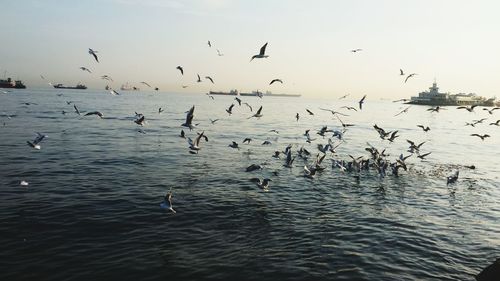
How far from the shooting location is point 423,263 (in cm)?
1431

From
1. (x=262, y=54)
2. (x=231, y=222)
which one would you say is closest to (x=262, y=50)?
(x=262, y=54)

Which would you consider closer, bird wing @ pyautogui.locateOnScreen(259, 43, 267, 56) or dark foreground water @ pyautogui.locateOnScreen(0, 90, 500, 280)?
dark foreground water @ pyautogui.locateOnScreen(0, 90, 500, 280)

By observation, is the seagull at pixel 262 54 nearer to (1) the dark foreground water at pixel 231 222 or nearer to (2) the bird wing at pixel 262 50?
(2) the bird wing at pixel 262 50

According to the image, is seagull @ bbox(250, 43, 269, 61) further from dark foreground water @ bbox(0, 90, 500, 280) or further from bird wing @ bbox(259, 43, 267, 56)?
dark foreground water @ bbox(0, 90, 500, 280)

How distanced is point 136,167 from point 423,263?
73.3ft

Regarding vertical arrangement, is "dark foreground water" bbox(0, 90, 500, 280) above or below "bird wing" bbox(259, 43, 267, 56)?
below

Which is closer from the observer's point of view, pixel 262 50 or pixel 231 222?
pixel 231 222

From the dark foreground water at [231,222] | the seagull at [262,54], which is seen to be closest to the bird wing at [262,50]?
the seagull at [262,54]

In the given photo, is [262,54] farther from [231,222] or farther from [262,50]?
→ [231,222]

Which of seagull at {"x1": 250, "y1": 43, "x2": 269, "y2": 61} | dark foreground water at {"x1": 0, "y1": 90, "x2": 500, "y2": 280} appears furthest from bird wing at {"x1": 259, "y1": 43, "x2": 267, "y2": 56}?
dark foreground water at {"x1": 0, "y1": 90, "x2": 500, "y2": 280}

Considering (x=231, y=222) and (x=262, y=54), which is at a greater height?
(x=262, y=54)

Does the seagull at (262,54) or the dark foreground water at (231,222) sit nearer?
the dark foreground water at (231,222)

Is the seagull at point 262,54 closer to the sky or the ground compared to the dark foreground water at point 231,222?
closer to the sky

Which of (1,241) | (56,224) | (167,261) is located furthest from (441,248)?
(1,241)
